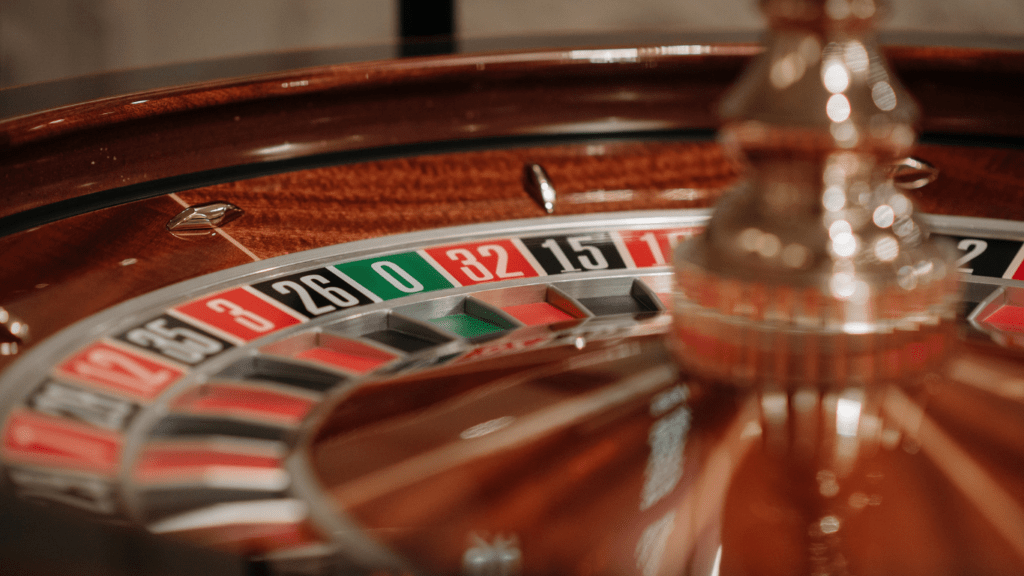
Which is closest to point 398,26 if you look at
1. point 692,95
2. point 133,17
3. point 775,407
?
point 133,17

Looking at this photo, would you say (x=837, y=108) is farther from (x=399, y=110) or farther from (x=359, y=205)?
(x=399, y=110)

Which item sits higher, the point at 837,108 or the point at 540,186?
the point at 837,108

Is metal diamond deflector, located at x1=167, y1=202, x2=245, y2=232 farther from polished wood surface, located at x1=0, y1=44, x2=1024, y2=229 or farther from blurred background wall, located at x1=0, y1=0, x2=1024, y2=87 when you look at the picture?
blurred background wall, located at x1=0, y1=0, x2=1024, y2=87

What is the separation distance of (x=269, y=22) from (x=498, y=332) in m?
2.53

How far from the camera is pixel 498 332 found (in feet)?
3.61

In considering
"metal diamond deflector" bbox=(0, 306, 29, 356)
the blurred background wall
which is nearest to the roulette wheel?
"metal diamond deflector" bbox=(0, 306, 29, 356)

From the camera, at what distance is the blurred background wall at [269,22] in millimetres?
3049

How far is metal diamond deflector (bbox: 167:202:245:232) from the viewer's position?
132 cm

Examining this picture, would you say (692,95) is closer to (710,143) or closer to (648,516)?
(710,143)

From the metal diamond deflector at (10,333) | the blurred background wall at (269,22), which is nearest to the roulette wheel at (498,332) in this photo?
the metal diamond deflector at (10,333)

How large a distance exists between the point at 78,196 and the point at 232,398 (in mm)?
470

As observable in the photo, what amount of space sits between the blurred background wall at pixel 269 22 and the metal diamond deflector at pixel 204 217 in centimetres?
173

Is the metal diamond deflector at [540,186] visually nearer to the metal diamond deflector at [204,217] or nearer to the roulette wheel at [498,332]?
the roulette wheel at [498,332]

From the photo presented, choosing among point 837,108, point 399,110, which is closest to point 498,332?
point 837,108
